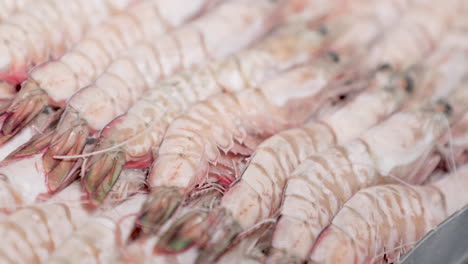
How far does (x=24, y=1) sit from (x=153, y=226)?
3.79ft

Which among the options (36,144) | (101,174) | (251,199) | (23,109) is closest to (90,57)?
(23,109)

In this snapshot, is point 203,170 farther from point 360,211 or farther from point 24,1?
point 24,1

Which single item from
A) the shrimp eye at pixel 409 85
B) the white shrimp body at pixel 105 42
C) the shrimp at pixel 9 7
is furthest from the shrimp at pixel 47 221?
the shrimp eye at pixel 409 85

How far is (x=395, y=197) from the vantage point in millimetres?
1584

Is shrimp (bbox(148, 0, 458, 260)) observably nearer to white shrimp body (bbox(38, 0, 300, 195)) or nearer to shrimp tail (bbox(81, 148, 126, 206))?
shrimp tail (bbox(81, 148, 126, 206))

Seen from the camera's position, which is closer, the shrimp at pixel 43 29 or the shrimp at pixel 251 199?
the shrimp at pixel 251 199

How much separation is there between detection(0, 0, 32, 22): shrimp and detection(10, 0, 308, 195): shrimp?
454 mm

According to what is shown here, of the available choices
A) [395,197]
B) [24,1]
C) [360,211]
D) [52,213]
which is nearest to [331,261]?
[360,211]

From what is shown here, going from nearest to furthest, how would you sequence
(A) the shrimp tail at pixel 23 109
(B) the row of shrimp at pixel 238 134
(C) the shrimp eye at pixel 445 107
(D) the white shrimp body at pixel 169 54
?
(B) the row of shrimp at pixel 238 134 < (A) the shrimp tail at pixel 23 109 < (D) the white shrimp body at pixel 169 54 < (C) the shrimp eye at pixel 445 107

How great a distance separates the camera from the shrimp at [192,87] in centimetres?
162

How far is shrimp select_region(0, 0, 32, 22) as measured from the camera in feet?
6.53

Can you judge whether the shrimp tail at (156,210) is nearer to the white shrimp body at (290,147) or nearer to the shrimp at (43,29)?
the white shrimp body at (290,147)

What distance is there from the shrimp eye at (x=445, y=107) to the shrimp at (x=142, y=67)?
77cm

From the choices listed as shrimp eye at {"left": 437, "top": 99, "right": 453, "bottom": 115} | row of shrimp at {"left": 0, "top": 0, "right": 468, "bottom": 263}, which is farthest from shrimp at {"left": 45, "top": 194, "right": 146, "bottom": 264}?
shrimp eye at {"left": 437, "top": 99, "right": 453, "bottom": 115}
